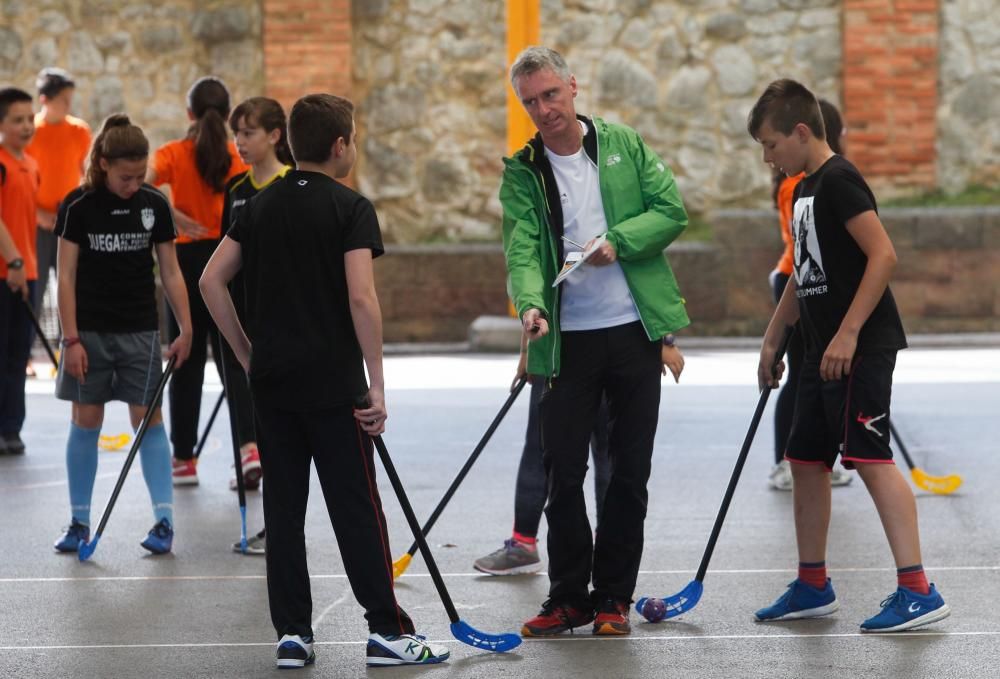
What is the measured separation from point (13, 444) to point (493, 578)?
4.05 meters

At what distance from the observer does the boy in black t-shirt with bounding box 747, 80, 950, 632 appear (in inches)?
204

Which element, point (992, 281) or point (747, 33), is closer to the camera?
point (992, 281)

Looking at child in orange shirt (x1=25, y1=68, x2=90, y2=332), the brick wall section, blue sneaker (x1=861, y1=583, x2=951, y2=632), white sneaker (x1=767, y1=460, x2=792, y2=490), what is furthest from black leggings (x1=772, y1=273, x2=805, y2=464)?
the brick wall section

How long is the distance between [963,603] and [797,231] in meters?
1.39

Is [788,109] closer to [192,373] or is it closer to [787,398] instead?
[787,398]

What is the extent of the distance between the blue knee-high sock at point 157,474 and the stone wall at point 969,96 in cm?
1069

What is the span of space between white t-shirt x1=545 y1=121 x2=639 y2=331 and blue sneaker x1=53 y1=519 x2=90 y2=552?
8.36 ft

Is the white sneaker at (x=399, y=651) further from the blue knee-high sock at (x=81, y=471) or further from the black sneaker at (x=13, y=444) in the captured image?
the black sneaker at (x=13, y=444)

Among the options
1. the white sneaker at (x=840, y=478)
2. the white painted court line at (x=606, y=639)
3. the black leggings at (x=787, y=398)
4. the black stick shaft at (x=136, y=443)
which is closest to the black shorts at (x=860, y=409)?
the white painted court line at (x=606, y=639)

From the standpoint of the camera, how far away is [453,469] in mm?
8547

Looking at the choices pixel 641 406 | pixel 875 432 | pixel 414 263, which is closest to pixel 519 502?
pixel 641 406

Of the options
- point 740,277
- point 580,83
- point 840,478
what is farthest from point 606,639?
point 580,83

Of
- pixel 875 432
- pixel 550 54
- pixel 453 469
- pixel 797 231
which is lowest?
pixel 453 469

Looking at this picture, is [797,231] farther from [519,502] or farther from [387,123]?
[387,123]
